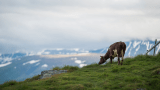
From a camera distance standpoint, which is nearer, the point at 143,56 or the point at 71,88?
the point at 71,88

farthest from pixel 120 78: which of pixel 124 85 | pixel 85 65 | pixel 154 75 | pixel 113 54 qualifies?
pixel 85 65

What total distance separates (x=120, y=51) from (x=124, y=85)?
26.6ft

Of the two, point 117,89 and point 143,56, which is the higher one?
point 143,56

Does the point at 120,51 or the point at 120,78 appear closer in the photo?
the point at 120,78

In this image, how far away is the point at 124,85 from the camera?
27.0 feet

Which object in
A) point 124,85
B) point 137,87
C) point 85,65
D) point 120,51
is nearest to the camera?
point 137,87

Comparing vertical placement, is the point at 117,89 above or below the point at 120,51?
below

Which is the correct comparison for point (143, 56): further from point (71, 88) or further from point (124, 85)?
point (71, 88)

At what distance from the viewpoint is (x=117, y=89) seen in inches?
307

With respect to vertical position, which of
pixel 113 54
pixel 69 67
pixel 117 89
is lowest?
pixel 117 89

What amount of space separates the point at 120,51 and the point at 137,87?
334 inches

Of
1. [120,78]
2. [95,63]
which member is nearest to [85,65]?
[95,63]

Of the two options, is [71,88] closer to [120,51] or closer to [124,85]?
[124,85]

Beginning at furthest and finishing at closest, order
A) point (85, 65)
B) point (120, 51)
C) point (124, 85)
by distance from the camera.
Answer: point (85, 65) → point (120, 51) → point (124, 85)
